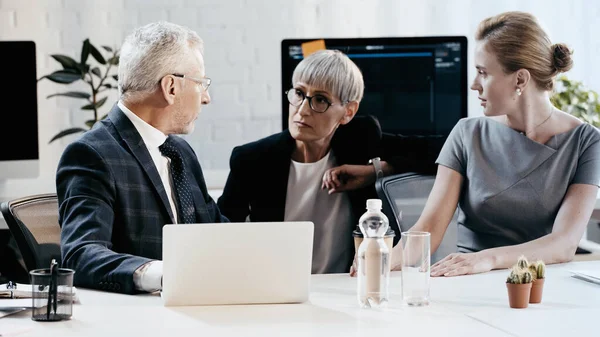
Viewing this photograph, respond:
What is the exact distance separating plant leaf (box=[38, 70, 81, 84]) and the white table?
1.89 meters

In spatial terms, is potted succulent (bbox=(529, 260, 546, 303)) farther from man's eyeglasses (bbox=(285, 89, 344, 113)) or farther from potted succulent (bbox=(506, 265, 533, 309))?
man's eyeglasses (bbox=(285, 89, 344, 113))

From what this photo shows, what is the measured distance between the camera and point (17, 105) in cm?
346

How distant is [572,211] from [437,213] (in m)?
0.37

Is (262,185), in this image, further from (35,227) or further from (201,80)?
(35,227)

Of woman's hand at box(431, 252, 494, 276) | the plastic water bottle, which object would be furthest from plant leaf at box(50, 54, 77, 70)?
the plastic water bottle

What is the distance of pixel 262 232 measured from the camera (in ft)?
5.32

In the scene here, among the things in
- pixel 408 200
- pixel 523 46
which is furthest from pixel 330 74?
pixel 523 46

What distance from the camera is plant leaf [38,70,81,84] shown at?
3541 mm

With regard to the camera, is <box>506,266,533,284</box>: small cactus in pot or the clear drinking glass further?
<box>506,266,533,284</box>: small cactus in pot

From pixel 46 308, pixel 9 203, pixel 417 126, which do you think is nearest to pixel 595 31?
pixel 417 126

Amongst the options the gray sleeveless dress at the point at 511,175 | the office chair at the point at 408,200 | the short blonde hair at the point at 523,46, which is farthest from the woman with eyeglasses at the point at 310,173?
the short blonde hair at the point at 523,46

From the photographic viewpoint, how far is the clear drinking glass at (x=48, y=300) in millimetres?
1544

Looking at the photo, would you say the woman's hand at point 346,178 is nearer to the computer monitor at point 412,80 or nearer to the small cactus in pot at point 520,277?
the computer monitor at point 412,80

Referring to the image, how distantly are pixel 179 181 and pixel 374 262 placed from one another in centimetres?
80
